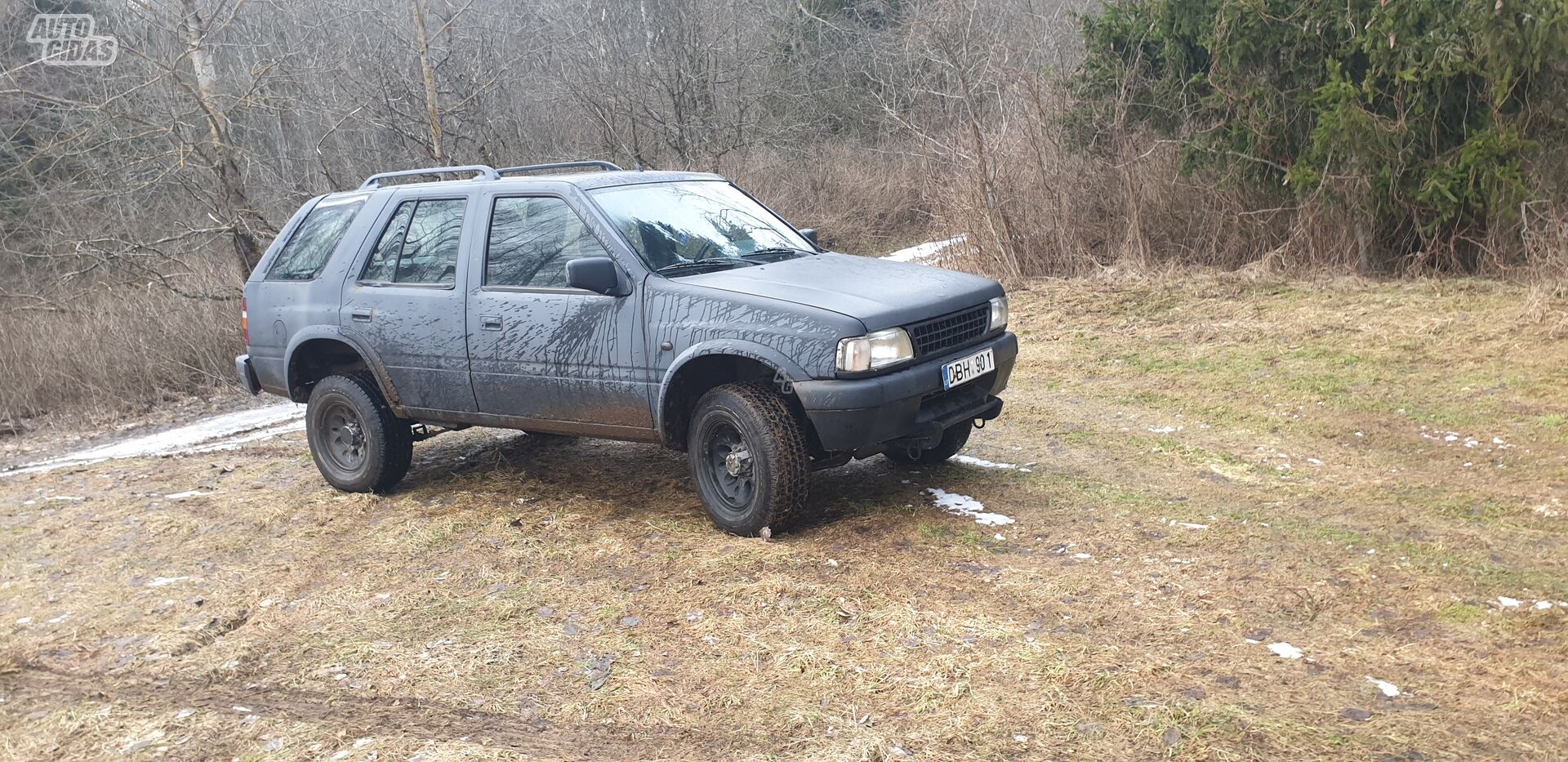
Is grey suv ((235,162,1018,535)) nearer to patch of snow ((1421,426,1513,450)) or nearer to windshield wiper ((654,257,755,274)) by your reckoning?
windshield wiper ((654,257,755,274))

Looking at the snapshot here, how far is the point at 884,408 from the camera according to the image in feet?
16.4

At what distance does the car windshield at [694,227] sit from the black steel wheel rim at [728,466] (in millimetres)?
825

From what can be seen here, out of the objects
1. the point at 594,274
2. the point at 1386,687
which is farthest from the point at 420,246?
the point at 1386,687

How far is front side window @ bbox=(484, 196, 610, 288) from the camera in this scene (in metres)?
5.77

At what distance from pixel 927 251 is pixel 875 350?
11.3 meters

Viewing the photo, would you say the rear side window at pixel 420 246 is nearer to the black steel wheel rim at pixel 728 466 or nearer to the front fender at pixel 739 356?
the front fender at pixel 739 356

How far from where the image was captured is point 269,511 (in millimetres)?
6535

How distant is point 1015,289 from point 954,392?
770 cm

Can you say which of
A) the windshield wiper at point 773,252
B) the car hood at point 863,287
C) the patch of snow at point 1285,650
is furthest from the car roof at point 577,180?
the patch of snow at point 1285,650

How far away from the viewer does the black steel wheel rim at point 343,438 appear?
6715 mm

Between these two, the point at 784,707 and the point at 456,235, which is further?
the point at 456,235

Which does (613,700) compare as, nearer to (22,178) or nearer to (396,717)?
(396,717)

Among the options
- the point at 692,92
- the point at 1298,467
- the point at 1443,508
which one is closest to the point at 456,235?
the point at 1298,467

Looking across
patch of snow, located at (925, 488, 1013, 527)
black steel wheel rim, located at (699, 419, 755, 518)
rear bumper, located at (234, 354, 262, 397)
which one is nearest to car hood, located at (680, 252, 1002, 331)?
black steel wheel rim, located at (699, 419, 755, 518)
